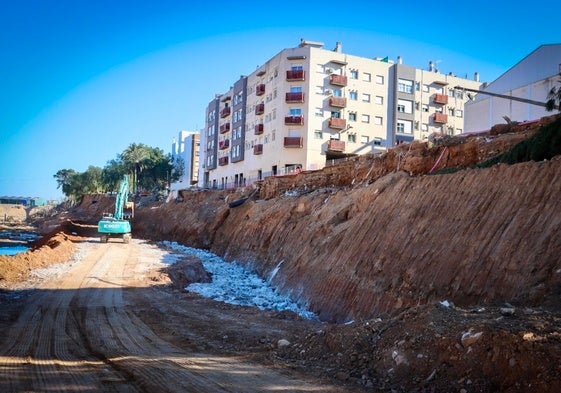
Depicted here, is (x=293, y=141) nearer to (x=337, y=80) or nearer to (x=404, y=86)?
(x=337, y=80)

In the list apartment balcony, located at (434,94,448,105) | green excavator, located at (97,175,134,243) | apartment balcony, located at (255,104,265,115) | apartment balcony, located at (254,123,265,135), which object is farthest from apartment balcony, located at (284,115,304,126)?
green excavator, located at (97,175,134,243)

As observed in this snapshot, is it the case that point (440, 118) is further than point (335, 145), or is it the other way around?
point (440, 118)

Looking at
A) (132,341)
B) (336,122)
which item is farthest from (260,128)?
(132,341)

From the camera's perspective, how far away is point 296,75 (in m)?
54.4

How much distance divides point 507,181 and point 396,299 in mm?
4879

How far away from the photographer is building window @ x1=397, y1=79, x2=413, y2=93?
5869cm

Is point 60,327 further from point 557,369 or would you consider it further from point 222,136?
point 222,136

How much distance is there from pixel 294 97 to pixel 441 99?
21.6 m

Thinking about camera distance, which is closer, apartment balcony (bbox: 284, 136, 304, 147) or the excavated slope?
the excavated slope

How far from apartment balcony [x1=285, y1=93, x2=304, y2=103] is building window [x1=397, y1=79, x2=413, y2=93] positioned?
13.8 metres

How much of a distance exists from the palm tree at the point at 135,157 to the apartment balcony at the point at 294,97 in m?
42.6

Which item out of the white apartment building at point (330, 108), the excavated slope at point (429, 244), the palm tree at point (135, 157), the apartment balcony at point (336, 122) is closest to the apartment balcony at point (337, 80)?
the white apartment building at point (330, 108)

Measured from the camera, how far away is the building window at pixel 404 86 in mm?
58688

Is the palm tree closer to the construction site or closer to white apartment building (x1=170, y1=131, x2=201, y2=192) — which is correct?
white apartment building (x1=170, y1=131, x2=201, y2=192)
